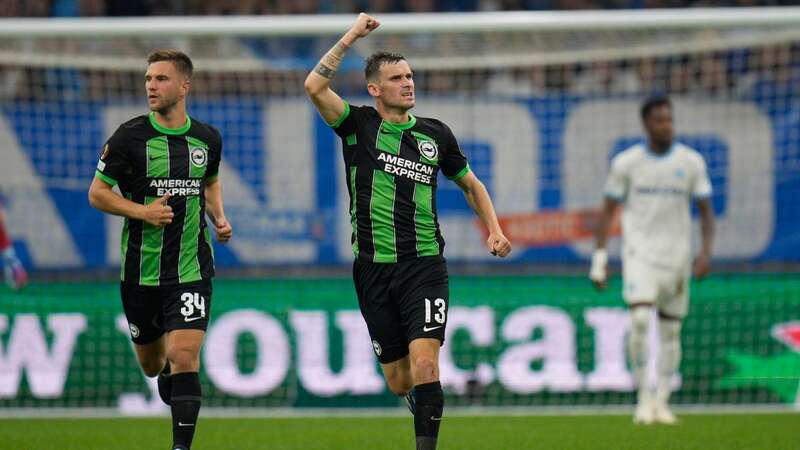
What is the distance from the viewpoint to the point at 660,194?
1079cm

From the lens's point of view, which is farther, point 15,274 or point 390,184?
point 15,274

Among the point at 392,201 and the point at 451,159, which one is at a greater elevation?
the point at 451,159

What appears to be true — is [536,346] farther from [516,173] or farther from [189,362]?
[189,362]

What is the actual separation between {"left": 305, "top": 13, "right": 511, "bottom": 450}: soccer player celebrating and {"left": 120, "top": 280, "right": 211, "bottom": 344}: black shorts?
879 millimetres

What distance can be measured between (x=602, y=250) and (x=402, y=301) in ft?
12.7

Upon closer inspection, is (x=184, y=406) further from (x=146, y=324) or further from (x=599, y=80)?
(x=599, y=80)

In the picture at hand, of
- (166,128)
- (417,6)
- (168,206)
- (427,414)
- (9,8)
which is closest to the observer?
(427,414)

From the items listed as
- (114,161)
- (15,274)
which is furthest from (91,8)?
(114,161)

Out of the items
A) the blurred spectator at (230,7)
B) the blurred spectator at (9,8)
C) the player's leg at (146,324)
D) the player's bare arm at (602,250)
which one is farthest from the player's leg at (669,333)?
the blurred spectator at (9,8)

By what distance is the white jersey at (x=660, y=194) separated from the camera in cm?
1077

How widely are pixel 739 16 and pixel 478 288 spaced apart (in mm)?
3378

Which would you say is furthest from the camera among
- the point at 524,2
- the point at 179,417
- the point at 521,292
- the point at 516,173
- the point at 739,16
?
the point at 524,2

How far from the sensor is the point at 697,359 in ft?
41.4

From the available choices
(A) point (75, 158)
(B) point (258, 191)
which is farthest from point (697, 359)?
(A) point (75, 158)
